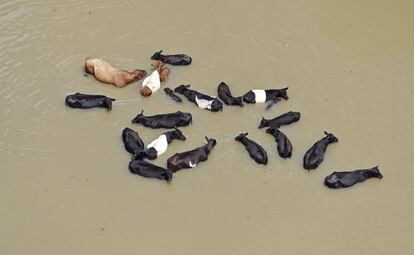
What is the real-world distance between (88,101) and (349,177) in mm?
3169

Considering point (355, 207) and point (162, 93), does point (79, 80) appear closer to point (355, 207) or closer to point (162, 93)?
point (162, 93)

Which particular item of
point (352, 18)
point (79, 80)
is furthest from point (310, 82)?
point (79, 80)

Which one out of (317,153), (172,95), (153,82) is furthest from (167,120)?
Result: (317,153)

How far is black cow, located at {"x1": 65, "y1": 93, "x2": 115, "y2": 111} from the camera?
809 centimetres

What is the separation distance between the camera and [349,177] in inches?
294

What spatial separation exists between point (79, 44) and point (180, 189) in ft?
9.47

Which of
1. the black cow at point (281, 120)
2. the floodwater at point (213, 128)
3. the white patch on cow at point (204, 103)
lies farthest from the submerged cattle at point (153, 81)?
the black cow at point (281, 120)

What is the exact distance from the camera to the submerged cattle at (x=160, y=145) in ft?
24.8

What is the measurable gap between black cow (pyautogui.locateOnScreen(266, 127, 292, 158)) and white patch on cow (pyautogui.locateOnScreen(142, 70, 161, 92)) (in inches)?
59.0

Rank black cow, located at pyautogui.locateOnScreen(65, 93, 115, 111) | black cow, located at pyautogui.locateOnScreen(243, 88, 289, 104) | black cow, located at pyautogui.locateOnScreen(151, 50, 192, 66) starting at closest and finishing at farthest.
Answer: black cow, located at pyautogui.locateOnScreen(65, 93, 115, 111), black cow, located at pyautogui.locateOnScreen(243, 88, 289, 104), black cow, located at pyautogui.locateOnScreen(151, 50, 192, 66)

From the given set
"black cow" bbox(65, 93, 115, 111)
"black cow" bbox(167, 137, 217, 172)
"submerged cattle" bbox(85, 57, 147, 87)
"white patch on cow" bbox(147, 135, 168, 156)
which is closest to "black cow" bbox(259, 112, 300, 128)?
"black cow" bbox(167, 137, 217, 172)

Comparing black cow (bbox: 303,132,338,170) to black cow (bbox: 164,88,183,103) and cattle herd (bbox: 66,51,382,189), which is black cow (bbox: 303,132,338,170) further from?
black cow (bbox: 164,88,183,103)

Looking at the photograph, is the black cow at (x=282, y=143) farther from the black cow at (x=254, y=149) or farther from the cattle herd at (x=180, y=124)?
the black cow at (x=254, y=149)

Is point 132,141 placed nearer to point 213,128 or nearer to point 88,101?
point 88,101
